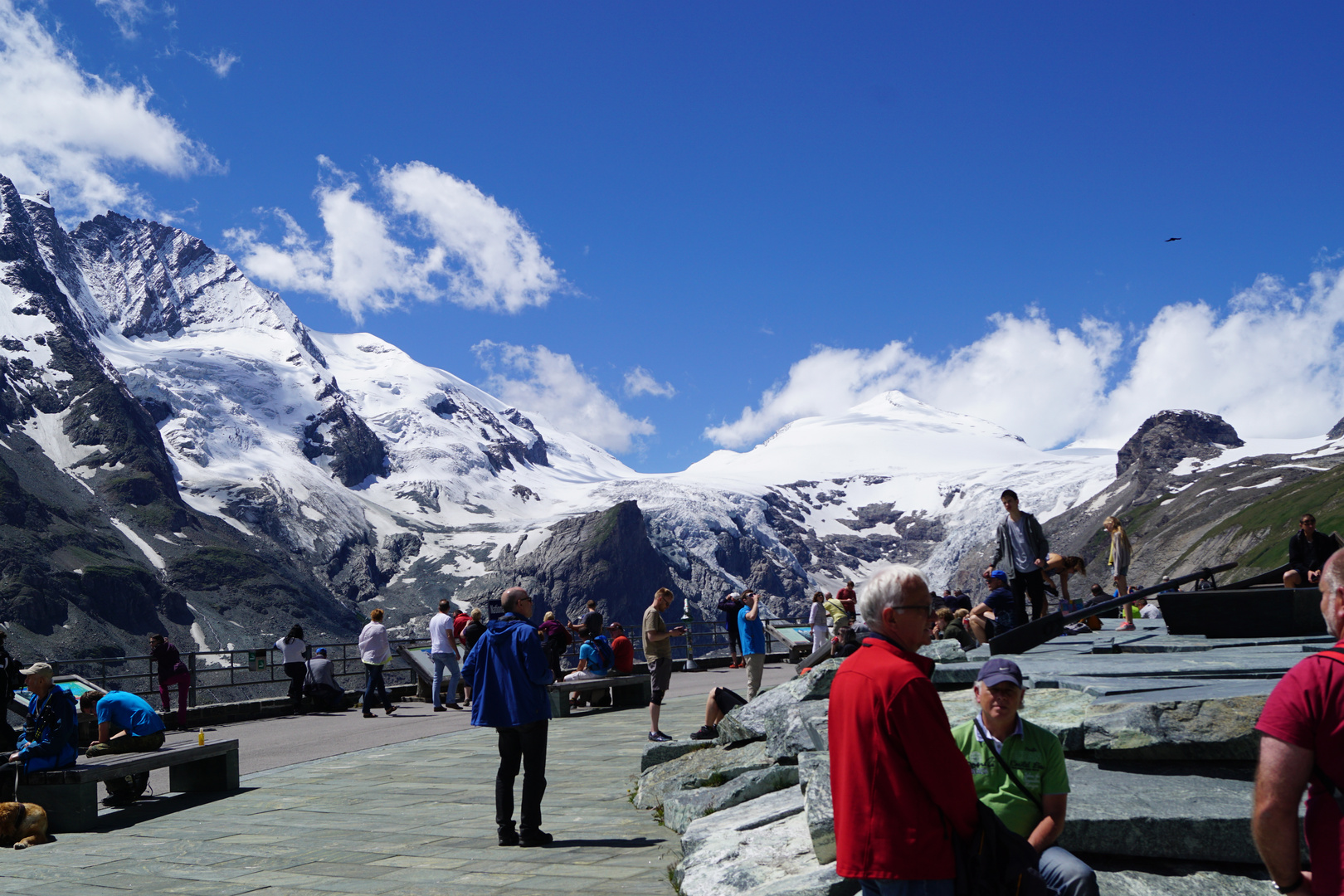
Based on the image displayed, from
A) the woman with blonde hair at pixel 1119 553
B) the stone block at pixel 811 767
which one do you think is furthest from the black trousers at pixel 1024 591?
the stone block at pixel 811 767

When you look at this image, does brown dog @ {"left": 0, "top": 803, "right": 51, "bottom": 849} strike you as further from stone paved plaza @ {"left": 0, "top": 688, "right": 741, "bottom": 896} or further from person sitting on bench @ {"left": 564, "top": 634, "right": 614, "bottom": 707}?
person sitting on bench @ {"left": 564, "top": 634, "right": 614, "bottom": 707}

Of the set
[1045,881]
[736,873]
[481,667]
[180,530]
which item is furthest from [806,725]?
[180,530]

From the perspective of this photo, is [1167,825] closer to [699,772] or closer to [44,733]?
[699,772]

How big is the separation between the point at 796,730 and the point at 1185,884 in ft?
11.1

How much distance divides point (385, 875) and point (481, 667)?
1.65 metres

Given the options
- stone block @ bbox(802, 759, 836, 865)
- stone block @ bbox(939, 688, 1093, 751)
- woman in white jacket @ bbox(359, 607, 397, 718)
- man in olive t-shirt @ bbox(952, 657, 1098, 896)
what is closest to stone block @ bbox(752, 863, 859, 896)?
stone block @ bbox(802, 759, 836, 865)

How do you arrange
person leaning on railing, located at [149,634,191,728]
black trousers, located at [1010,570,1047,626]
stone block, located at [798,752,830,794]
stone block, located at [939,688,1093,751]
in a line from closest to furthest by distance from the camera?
stone block, located at [939,688,1093,751] → stone block, located at [798,752,830,794] → black trousers, located at [1010,570,1047,626] → person leaning on railing, located at [149,634,191,728]

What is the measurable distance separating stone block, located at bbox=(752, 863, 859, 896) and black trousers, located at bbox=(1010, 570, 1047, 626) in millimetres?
6949

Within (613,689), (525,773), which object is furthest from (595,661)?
(525,773)

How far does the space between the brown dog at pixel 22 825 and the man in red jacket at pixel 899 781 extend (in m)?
7.62

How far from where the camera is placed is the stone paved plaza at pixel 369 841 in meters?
6.64

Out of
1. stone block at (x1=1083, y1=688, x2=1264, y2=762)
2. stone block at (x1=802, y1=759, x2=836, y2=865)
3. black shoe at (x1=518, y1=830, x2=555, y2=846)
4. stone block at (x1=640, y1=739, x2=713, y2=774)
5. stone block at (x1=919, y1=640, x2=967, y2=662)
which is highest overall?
stone block at (x1=919, y1=640, x2=967, y2=662)

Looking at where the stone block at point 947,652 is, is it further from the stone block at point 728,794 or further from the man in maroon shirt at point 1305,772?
the man in maroon shirt at point 1305,772

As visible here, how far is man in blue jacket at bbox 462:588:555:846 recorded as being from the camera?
7.70 meters
